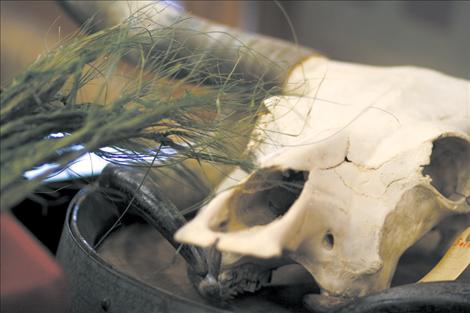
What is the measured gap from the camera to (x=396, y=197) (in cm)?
58

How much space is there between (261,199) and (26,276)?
21cm

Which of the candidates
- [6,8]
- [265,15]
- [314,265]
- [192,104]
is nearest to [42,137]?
[192,104]

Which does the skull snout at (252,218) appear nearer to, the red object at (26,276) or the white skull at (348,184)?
the white skull at (348,184)

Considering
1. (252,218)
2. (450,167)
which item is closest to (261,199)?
(252,218)

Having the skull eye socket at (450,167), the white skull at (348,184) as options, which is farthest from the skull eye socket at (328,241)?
the skull eye socket at (450,167)

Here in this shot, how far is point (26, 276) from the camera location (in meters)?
0.67

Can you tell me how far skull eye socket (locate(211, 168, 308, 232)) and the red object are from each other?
148 mm

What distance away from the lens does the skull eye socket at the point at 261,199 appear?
53 cm

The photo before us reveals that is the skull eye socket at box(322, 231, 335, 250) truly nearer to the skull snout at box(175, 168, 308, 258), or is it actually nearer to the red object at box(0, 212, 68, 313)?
the skull snout at box(175, 168, 308, 258)

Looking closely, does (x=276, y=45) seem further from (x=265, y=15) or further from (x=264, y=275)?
(x=265, y=15)

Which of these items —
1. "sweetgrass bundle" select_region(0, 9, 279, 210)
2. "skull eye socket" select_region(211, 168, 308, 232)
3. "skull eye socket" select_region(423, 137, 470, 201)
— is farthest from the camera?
"skull eye socket" select_region(423, 137, 470, 201)

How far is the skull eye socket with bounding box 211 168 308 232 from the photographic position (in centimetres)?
53

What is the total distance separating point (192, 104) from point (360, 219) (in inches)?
6.4

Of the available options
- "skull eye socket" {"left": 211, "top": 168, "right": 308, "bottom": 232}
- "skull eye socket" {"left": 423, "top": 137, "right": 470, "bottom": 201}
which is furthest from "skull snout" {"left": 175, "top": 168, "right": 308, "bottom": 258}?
"skull eye socket" {"left": 423, "top": 137, "right": 470, "bottom": 201}
